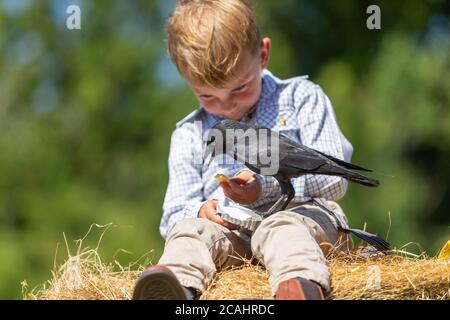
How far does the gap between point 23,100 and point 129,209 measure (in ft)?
11.8

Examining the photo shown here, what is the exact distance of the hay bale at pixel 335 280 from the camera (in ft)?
9.19

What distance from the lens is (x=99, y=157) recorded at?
12852 millimetres

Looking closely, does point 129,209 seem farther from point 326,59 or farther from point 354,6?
point 354,6

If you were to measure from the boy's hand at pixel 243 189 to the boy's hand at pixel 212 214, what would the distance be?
7.1 inches

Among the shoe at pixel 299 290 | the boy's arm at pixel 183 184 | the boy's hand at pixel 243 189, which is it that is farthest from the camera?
the boy's arm at pixel 183 184

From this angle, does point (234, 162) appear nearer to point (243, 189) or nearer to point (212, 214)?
point (212, 214)

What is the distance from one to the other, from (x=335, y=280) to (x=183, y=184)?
936 mm

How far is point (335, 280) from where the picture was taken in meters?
2.85

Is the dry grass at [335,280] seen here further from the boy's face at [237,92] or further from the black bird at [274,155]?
the boy's face at [237,92]

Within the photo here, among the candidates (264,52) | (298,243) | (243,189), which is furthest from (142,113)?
(298,243)

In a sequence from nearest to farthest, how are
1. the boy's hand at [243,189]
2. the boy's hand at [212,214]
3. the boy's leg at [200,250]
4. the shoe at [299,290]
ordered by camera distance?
the shoe at [299,290]
the boy's leg at [200,250]
the boy's hand at [243,189]
the boy's hand at [212,214]

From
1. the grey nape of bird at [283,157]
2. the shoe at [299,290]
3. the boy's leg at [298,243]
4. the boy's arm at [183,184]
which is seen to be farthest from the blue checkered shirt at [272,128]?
the shoe at [299,290]

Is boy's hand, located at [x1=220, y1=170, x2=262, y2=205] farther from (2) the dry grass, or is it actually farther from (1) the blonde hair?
(1) the blonde hair

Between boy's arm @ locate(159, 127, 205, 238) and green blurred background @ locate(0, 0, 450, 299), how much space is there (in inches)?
205
